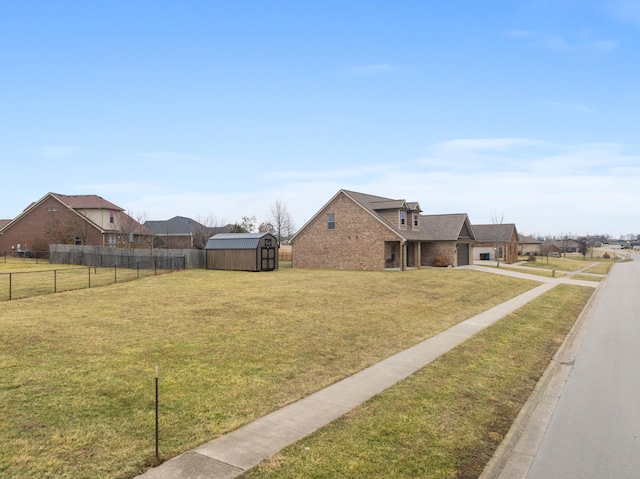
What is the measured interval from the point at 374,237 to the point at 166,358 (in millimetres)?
29572

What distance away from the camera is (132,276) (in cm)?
2950

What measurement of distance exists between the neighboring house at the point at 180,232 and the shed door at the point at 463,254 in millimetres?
35148

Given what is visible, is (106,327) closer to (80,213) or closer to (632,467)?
(632,467)

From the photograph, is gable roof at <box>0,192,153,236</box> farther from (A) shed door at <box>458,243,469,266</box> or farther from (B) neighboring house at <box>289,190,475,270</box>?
(A) shed door at <box>458,243,469,266</box>

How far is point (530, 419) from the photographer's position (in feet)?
24.7

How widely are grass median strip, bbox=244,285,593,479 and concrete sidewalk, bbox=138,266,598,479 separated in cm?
24

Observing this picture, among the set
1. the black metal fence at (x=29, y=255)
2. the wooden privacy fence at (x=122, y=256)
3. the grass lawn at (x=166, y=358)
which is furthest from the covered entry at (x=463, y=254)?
the black metal fence at (x=29, y=255)

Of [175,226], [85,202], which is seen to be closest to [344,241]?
[85,202]

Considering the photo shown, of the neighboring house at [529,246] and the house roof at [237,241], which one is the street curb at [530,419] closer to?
the house roof at [237,241]

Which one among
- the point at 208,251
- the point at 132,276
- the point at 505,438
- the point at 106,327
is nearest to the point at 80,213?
the point at 208,251

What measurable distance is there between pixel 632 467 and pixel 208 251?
37.0m

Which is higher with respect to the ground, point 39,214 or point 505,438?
point 39,214

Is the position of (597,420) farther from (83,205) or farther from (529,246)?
(529,246)

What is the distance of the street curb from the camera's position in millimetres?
5836
